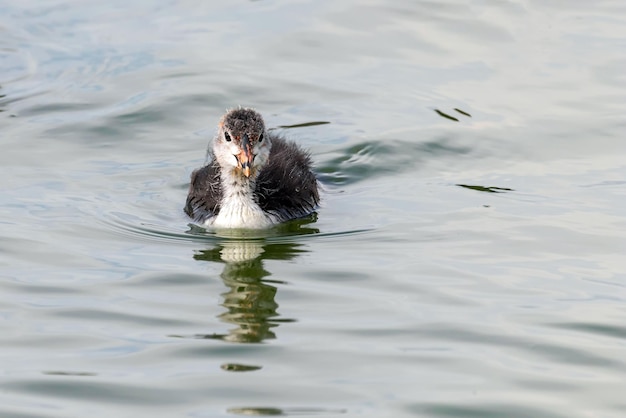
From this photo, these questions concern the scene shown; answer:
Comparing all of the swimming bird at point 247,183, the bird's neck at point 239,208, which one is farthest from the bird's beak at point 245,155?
the bird's neck at point 239,208

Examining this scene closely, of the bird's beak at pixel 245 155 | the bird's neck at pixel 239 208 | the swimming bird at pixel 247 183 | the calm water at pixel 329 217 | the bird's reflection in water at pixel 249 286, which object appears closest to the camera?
the calm water at pixel 329 217

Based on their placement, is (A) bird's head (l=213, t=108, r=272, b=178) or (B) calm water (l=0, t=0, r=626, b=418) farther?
(A) bird's head (l=213, t=108, r=272, b=178)

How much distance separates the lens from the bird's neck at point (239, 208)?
11070mm

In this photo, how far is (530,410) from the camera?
699cm

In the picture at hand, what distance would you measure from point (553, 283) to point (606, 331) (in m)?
1.02

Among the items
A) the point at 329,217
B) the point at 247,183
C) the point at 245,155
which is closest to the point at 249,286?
the point at 245,155

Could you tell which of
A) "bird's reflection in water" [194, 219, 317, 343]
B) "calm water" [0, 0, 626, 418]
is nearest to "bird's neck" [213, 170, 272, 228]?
"calm water" [0, 0, 626, 418]

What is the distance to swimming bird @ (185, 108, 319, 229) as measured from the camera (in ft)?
35.8

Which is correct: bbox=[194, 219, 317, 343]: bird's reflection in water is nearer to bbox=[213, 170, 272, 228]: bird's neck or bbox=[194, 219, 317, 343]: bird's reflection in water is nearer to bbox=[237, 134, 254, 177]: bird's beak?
bbox=[213, 170, 272, 228]: bird's neck

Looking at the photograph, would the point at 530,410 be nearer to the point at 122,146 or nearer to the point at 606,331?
the point at 606,331

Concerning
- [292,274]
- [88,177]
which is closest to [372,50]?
[88,177]

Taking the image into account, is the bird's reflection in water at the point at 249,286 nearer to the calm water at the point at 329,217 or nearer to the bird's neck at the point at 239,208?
the calm water at the point at 329,217

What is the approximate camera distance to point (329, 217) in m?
11.5

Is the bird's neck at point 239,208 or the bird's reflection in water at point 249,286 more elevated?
the bird's neck at point 239,208
